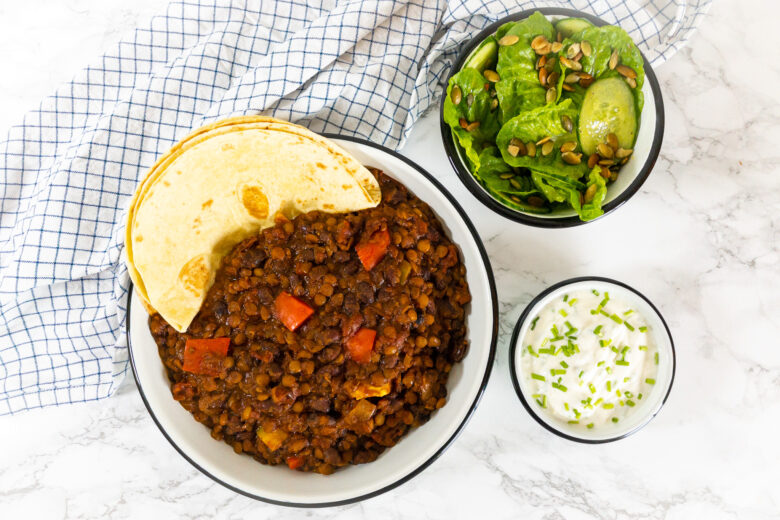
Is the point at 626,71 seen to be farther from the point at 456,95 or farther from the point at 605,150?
the point at 456,95

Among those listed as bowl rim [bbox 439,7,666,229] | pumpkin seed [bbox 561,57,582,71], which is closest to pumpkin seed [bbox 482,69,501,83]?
bowl rim [bbox 439,7,666,229]

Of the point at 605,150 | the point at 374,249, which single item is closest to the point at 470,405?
the point at 374,249

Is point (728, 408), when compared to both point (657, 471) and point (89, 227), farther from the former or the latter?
point (89, 227)

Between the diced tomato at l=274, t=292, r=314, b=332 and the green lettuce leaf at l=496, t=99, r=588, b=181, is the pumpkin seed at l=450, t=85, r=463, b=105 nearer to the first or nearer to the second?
the green lettuce leaf at l=496, t=99, r=588, b=181

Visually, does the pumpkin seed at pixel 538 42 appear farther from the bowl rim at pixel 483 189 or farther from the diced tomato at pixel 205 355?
the diced tomato at pixel 205 355

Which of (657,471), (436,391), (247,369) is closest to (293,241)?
(247,369)

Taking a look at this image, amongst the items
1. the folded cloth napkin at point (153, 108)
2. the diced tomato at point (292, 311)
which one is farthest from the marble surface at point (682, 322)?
the diced tomato at point (292, 311)

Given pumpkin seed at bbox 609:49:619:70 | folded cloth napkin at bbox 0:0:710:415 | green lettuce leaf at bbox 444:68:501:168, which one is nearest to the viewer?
pumpkin seed at bbox 609:49:619:70
